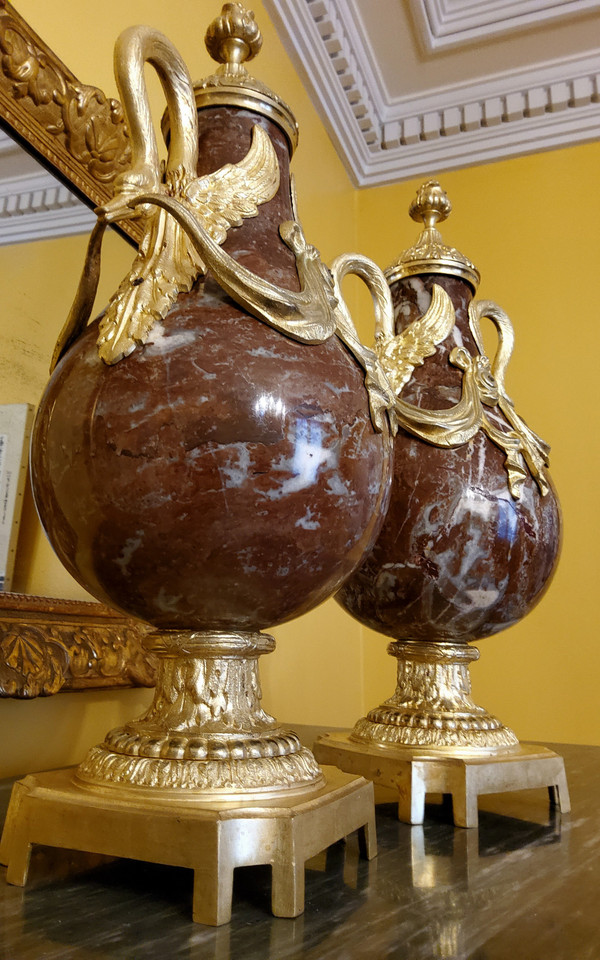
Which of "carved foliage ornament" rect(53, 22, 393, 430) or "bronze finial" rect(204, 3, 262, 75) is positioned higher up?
"bronze finial" rect(204, 3, 262, 75)

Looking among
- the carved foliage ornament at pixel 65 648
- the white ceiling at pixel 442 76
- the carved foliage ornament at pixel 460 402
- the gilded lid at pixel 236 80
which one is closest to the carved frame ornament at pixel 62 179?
the carved foliage ornament at pixel 65 648

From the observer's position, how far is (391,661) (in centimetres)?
157

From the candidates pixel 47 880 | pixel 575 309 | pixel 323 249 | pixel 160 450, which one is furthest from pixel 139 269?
pixel 575 309

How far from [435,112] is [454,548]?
148 cm

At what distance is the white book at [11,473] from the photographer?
2.15 ft

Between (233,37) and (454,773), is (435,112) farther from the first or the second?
(454,773)

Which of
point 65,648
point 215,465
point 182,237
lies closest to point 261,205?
point 182,237

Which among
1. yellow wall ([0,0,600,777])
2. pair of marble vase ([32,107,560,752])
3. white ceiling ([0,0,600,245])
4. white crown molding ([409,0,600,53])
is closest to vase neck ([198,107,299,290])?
pair of marble vase ([32,107,560,752])

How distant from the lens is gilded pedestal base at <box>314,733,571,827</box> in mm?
536

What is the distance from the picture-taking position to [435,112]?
1728 millimetres

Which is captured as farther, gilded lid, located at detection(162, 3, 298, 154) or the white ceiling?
the white ceiling

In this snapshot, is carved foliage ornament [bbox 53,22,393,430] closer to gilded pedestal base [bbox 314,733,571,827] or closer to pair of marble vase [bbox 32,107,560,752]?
pair of marble vase [bbox 32,107,560,752]

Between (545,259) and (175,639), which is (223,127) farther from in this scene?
(545,259)

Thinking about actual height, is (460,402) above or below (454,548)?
above
